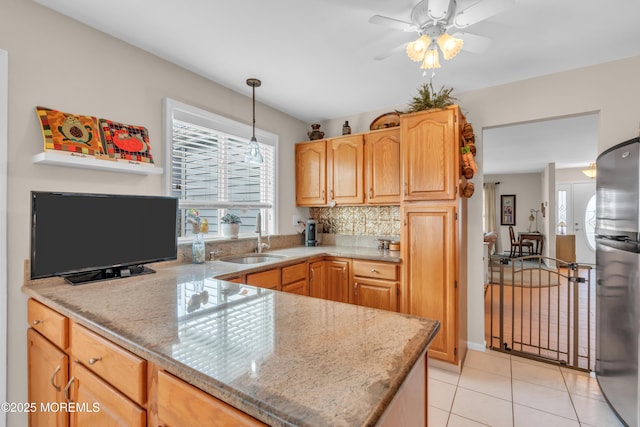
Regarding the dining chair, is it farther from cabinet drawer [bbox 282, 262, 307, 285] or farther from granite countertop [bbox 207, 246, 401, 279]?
cabinet drawer [bbox 282, 262, 307, 285]

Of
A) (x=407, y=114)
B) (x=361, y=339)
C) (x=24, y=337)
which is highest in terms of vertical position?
(x=407, y=114)

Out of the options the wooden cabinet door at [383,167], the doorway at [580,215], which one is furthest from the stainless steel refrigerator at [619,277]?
the doorway at [580,215]

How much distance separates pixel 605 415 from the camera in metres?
1.89

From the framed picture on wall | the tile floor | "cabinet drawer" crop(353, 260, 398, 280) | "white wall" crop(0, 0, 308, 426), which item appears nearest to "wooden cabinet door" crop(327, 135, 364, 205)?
"cabinet drawer" crop(353, 260, 398, 280)

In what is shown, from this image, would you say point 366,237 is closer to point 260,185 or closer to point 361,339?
point 260,185

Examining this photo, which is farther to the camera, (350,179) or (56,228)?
(350,179)

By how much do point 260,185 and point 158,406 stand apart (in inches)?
98.2

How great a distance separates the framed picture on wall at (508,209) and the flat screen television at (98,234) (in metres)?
9.34

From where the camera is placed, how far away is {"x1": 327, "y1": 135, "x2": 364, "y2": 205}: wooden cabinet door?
318 cm

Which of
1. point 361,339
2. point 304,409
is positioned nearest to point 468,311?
point 361,339

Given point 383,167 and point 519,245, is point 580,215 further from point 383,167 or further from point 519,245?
point 383,167

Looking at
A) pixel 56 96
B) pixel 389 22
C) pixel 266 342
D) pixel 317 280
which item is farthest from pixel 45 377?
pixel 389 22

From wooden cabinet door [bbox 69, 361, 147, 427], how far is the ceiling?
1885 millimetres

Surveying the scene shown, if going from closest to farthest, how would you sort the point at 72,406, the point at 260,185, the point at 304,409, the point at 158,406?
the point at 304,409 → the point at 158,406 → the point at 72,406 → the point at 260,185
